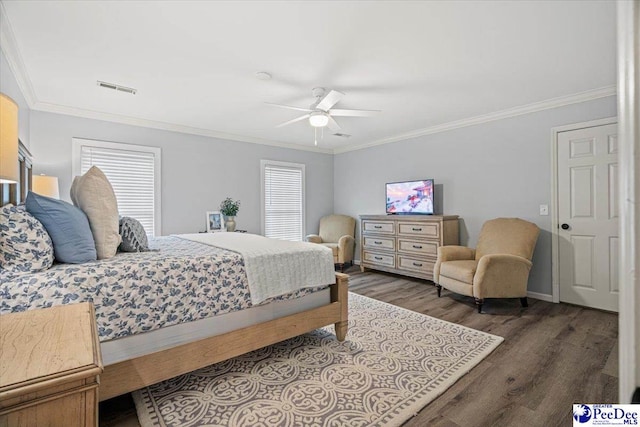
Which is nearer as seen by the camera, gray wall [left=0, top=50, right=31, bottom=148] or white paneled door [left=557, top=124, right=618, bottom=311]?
gray wall [left=0, top=50, right=31, bottom=148]

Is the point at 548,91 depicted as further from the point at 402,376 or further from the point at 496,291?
the point at 402,376

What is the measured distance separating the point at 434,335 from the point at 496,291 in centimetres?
112

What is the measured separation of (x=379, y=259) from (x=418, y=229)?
0.95 metres

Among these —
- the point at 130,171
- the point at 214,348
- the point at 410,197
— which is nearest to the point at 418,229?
the point at 410,197

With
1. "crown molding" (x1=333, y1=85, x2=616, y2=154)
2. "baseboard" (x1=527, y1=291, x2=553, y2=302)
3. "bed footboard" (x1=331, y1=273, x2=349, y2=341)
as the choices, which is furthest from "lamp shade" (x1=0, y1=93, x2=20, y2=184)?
"baseboard" (x1=527, y1=291, x2=553, y2=302)

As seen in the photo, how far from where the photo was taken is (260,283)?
2.22 metres

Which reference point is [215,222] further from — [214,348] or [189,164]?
[214,348]

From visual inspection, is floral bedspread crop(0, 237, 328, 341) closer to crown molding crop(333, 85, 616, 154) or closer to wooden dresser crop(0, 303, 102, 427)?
wooden dresser crop(0, 303, 102, 427)

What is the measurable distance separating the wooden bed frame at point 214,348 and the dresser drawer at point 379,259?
7.95 feet

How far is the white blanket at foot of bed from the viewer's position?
221cm

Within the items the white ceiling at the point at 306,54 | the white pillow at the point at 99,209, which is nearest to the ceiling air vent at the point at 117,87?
the white ceiling at the point at 306,54

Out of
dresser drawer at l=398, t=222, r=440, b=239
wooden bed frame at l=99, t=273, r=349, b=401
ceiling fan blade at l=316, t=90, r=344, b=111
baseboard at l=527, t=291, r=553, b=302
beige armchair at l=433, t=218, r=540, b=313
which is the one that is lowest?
baseboard at l=527, t=291, r=553, b=302

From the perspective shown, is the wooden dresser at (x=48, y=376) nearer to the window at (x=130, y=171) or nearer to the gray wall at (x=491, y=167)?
the window at (x=130, y=171)

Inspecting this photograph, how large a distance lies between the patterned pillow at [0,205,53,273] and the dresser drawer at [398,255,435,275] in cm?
416
